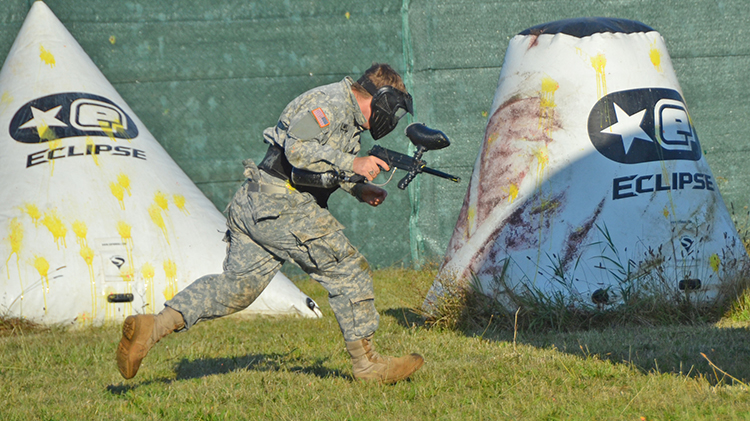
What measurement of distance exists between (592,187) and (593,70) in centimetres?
79

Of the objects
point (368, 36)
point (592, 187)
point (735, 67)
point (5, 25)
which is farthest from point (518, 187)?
point (5, 25)

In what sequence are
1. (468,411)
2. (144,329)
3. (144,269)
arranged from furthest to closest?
(144,269) → (144,329) → (468,411)

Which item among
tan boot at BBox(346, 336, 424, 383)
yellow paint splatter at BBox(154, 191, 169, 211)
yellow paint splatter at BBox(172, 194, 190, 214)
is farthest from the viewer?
yellow paint splatter at BBox(172, 194, 190, 214)

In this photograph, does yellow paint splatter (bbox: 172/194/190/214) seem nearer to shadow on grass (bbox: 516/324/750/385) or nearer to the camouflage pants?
the camouflage pants

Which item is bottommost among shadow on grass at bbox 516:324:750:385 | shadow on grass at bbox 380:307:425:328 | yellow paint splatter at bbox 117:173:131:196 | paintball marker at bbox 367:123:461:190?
shadow on grass at bbox 516:324:750:385

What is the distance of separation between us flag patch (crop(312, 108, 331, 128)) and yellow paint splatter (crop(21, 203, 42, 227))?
10.2 ft

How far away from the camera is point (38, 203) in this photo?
5.95m

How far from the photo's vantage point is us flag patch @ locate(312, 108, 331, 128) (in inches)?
146

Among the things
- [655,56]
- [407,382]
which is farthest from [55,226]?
[655,56]

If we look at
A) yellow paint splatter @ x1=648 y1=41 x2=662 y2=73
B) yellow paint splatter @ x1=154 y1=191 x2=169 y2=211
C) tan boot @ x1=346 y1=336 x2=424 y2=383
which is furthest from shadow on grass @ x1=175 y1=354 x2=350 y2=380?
yellow paint splatter @ x1=648 y1=41 x2=662 y2=73

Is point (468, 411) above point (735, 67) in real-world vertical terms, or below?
below

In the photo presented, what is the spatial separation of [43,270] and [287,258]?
8.75 ft

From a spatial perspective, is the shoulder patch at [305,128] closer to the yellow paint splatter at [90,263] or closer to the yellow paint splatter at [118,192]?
the yellow paint splatter at [90,263]

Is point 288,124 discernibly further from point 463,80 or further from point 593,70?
point 463,80
